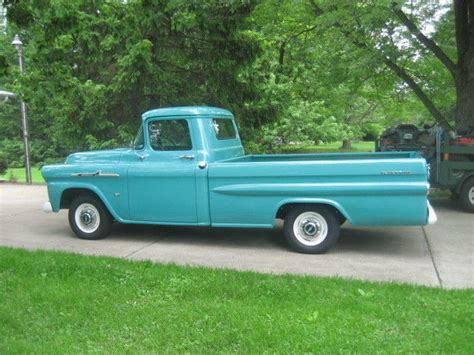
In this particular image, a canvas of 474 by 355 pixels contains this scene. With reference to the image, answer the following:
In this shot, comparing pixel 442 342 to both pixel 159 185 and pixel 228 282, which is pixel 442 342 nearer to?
pixel 228 282

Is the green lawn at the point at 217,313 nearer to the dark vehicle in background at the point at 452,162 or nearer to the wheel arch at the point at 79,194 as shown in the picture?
the wheel arch at the point at 79,194

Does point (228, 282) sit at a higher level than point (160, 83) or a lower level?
lower

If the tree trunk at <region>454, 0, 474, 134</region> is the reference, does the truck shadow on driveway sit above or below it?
below

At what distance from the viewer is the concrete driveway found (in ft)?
20.4

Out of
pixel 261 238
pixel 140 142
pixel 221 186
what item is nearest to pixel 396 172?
pixel 221 186

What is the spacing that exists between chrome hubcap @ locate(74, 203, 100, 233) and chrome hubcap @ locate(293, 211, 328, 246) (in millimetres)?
3071

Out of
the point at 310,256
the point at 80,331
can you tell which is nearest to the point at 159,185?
the point at 310,256

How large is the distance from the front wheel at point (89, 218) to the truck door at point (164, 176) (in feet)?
1.90

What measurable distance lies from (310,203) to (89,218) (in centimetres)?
341

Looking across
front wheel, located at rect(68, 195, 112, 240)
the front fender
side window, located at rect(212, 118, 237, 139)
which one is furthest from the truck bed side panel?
front wheel, located at rect(68, 195, 112, 240)

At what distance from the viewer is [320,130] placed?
2111 cm

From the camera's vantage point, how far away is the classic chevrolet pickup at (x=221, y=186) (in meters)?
6.58

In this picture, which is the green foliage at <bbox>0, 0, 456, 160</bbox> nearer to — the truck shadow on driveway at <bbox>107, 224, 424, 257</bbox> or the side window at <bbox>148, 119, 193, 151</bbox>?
the side window at <bbox>148, 119, 193, 151</bbox>

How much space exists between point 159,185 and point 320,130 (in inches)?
569
